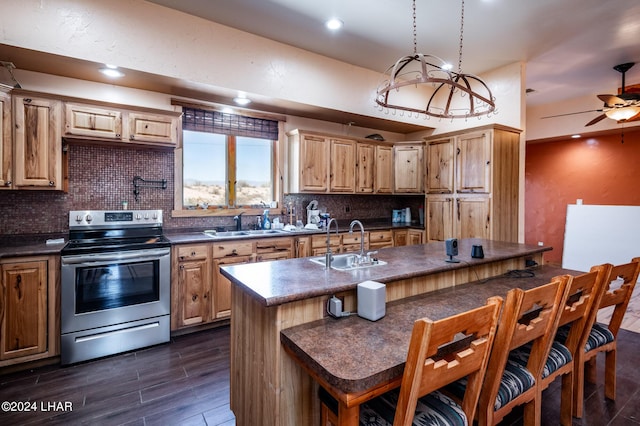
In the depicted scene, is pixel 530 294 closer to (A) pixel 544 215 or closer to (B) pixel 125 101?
(B) pixel 125 101

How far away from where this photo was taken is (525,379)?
1.64 m

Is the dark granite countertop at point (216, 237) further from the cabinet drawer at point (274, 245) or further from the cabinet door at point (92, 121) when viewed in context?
the cabinet door at point (92, 121)

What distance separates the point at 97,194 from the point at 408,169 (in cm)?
412

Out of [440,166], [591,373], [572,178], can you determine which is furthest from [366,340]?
[572,178]

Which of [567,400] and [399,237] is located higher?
[399,237]

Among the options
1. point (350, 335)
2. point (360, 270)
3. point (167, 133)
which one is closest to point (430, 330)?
point (350, 335)

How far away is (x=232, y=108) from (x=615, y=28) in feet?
13.9

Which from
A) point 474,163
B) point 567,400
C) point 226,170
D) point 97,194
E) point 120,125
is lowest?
point 567,400

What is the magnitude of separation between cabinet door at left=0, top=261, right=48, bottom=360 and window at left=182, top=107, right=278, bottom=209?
1583 millimetres

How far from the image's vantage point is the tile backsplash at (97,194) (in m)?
3.02

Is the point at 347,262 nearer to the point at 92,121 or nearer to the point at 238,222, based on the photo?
the point at 238,222

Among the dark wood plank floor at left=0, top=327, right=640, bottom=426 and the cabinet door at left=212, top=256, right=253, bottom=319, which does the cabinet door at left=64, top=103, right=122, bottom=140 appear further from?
the dark wood plank floor at left=0, top=327, right=640, bottom=426

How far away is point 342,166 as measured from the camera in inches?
182

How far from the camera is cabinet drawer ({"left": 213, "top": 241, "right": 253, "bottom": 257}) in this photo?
132 inches
